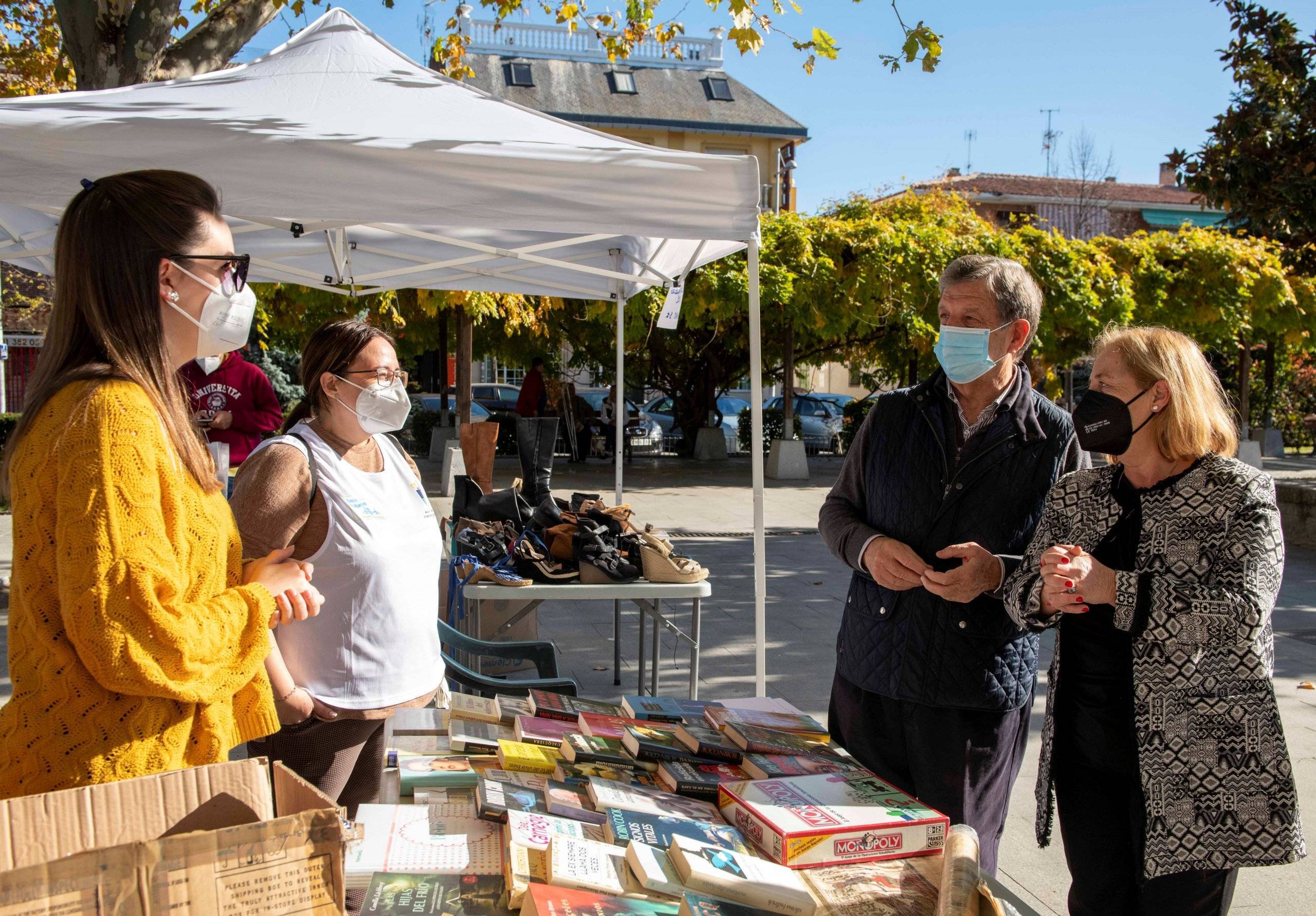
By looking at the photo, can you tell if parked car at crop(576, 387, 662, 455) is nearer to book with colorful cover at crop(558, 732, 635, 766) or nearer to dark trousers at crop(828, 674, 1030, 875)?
dark trousers at crop(828, 674, 1030, 875)

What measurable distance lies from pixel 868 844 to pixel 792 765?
403 mm

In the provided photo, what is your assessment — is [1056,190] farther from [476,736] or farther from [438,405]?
Result: [476,736]

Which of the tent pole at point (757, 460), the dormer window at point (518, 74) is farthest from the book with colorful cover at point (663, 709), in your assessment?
the dormer window at point (518, 74)

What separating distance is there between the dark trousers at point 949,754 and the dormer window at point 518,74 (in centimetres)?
4071

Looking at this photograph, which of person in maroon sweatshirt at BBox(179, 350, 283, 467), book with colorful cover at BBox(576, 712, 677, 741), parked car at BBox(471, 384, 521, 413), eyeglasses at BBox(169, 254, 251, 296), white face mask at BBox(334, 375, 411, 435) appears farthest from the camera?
parked car at BBox(471, 384, 521, 413)

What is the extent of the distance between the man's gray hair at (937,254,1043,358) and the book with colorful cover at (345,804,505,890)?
1.77m

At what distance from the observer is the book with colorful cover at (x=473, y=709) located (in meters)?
2.46

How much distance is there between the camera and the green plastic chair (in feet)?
12.2

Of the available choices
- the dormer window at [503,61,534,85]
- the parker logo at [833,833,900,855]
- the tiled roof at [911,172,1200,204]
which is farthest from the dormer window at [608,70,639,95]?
the parker logo at [833,833,900,855]

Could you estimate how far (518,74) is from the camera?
4012cm

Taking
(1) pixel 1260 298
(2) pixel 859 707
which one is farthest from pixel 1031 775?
(1) pixel 1260 298

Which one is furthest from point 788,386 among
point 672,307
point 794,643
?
point 672,307

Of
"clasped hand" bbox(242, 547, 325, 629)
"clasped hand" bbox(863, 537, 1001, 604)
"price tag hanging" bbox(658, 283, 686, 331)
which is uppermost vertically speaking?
"price tag hanging" bbox(658, 283, 686, 331)

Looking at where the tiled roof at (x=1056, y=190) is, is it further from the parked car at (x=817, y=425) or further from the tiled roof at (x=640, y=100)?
the parked car at (x=817, y=425)
